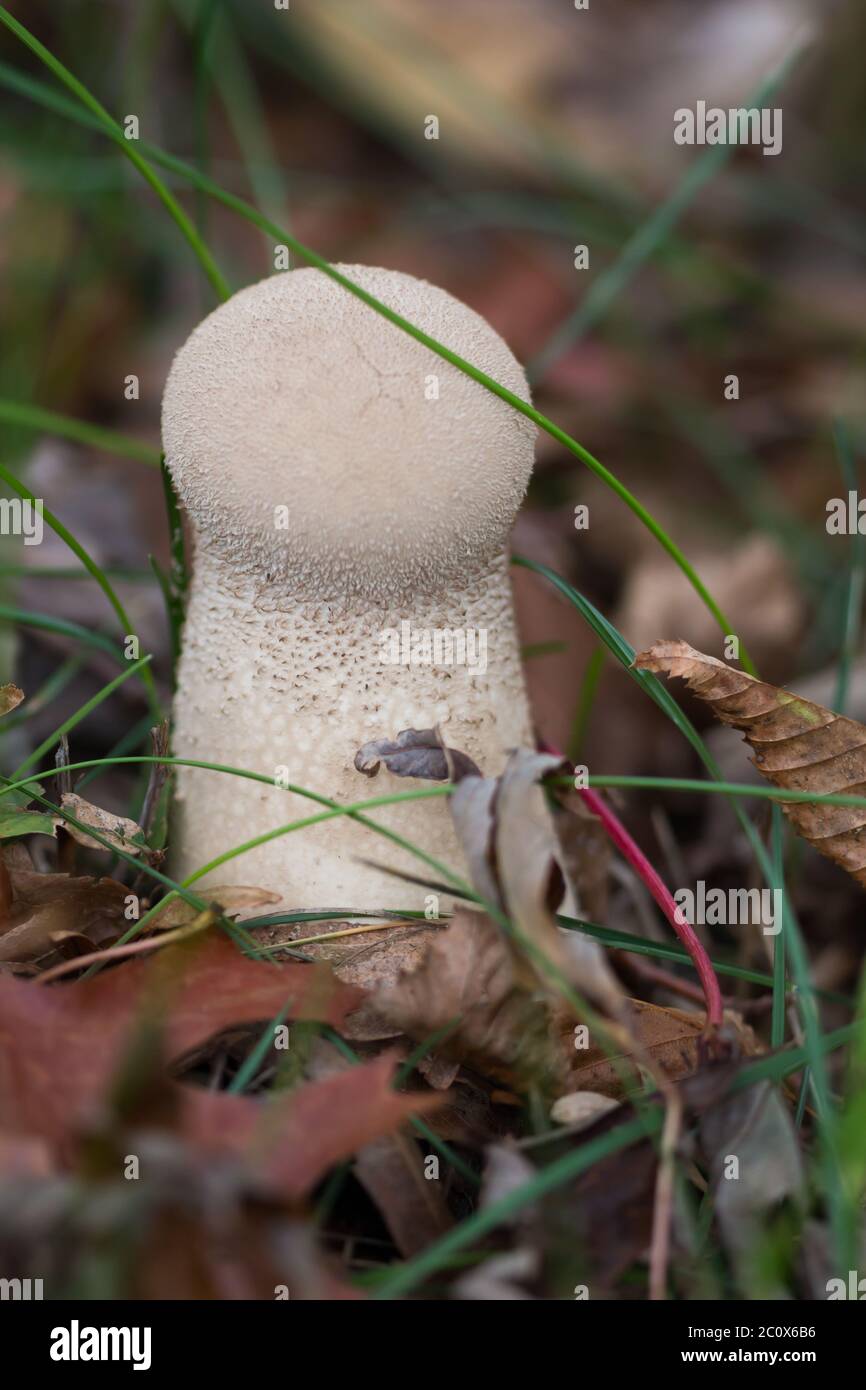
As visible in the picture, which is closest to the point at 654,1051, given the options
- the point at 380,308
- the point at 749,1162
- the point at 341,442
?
the point at 749,1162

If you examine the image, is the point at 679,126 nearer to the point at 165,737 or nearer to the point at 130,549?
the point at 130,549

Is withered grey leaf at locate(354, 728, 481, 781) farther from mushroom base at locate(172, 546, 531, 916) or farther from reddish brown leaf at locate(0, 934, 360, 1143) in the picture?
reddish brown leaf at locate(0, 934, 360, 1143)

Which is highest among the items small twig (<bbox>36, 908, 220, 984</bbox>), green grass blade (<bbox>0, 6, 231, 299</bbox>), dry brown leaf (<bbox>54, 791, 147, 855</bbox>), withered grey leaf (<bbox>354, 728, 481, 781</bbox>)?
green grass blade (<bbox>0, 6, 231, 299</bbox>)

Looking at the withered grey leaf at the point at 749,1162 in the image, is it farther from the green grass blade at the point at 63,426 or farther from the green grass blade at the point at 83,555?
the green grass blade at the point at 63,426

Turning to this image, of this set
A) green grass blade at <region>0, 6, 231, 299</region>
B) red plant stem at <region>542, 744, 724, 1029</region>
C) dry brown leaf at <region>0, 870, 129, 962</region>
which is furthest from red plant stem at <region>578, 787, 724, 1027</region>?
green grass blade at <region>0, 6, 231, 299</region>

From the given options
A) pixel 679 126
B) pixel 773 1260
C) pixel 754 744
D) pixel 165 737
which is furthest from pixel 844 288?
pixel 773 1260
